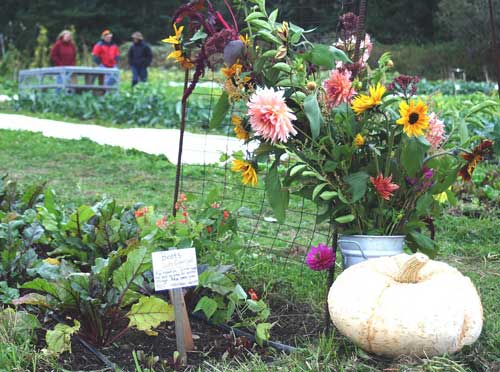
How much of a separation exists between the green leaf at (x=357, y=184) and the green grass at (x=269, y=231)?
531 millimetres

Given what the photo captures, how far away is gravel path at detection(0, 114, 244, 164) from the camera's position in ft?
27.0

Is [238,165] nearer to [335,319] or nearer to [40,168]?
[335,319]

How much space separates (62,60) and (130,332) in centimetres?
1624

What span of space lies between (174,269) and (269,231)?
242 cm

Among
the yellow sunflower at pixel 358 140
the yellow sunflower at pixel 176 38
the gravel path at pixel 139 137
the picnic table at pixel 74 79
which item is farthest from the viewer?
the picnic table at pixel 74 79

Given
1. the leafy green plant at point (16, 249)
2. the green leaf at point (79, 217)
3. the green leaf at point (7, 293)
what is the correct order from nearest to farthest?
1. the green leaf at point (7, 293)
2. the leafy green plant at point (16, 249)
3. the green leaf at point (79, 217)

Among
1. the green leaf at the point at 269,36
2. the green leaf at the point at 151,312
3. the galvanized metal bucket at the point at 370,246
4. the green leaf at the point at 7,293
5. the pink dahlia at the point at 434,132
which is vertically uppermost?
the green leaf at the point at 269,36

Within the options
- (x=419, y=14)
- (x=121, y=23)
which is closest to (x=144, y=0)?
(x=121, y=23)

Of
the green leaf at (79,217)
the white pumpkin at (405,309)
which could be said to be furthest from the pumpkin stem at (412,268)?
the green leaf at (79,217)

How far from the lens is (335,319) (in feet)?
9.10

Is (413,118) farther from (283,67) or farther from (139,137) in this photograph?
(139,137)

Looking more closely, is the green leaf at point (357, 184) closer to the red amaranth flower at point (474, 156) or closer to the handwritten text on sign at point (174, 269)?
the red amaranth flower at point (474, 156)

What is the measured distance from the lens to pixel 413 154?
2859 millimetres

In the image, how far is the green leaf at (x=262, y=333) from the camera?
2925mm
